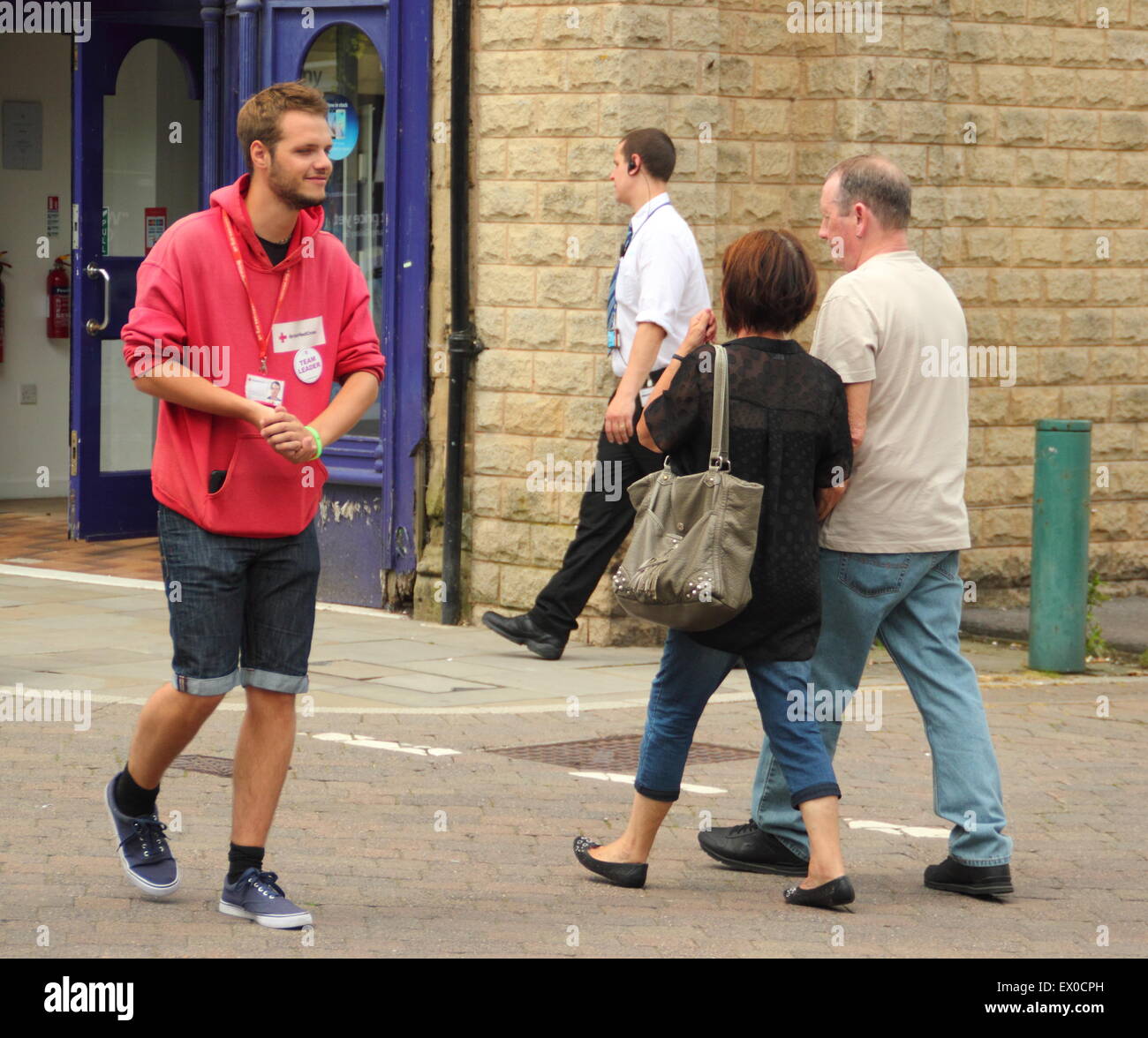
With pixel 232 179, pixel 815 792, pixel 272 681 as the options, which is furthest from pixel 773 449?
pixel 232 179

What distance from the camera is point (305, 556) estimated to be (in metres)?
5.30

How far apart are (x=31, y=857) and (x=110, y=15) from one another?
25.9 ft

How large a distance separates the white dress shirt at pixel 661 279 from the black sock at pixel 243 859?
403 centimetres

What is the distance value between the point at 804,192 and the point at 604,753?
397 centimetres

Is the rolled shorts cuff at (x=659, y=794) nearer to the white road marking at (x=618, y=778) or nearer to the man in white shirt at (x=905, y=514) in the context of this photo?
the man in white shirt at (x=905, y=514)

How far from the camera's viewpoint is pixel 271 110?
17.1 feet

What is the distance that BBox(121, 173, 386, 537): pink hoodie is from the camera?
16.7 feet

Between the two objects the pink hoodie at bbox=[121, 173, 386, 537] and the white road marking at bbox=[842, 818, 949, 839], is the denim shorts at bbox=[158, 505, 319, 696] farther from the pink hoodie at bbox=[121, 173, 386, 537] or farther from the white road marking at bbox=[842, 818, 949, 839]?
the white road marking at bbox=[842, 818, 949, 839]

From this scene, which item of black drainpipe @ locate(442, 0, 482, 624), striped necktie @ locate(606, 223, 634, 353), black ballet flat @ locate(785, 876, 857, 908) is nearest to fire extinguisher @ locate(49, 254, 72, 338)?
black drainpipe @ locate(442, 0, 482, 624)

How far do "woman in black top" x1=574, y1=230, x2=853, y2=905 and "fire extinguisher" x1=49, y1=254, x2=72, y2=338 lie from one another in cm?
1074

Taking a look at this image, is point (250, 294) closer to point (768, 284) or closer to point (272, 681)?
point (272, 681)

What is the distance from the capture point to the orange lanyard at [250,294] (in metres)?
5.16
